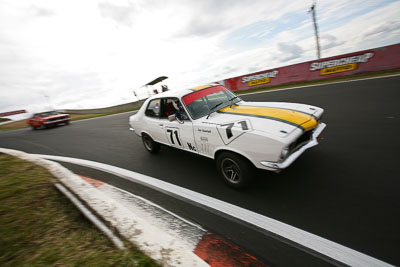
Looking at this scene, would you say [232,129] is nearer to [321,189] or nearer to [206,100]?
[206,100]

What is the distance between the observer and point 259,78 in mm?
16094

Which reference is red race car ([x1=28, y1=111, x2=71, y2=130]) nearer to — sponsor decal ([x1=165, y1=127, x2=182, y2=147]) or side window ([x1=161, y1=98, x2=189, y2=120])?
side window ([x1=161, y1=98, x2=189, y2=120])

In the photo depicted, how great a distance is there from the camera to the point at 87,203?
2359mm

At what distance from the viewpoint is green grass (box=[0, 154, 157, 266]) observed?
5.25 feet

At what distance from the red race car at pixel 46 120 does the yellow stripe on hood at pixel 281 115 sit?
555 inches

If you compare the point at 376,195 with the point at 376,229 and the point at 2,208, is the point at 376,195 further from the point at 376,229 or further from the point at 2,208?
the point at 2,208

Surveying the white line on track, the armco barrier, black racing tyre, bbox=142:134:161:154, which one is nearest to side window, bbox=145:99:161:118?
black racing tyre, bbox=142:134:161:154

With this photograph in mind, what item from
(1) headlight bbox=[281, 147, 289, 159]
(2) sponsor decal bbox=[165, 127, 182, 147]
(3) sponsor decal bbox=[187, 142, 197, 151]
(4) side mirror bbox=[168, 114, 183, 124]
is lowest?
(1) headlight bbox=[281, 147, 289, 159]

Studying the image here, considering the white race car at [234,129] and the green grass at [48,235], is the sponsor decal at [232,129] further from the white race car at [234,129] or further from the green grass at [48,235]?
Result: the green grass at [48,235]

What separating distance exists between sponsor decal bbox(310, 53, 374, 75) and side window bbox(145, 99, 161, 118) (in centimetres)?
1349

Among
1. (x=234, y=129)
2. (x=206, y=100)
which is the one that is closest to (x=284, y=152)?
(x=234, y=129)

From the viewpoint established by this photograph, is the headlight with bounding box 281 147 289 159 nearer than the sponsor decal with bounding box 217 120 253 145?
Yes

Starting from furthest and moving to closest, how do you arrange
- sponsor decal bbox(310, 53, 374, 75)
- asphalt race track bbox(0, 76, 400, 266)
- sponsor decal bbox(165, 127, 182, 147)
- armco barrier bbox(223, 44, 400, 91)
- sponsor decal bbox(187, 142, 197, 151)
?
1. sponsor decal bbox(310, 53, 374, 75)
2. armco barrier bbox(223, 44, 400, 91)
3. sponsor decal bbox(165, 127, 182, 147)
4. sponsor decal bbox(187, 142, 197, 151)
5. asphalt race track bbox(0, 76, 400, 266)

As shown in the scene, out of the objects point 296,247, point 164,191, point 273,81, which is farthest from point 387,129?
point 273,81
